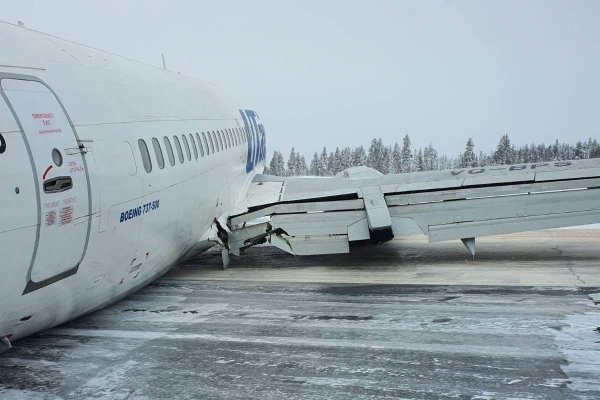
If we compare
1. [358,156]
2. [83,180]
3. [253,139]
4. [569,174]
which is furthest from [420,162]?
[83,180]

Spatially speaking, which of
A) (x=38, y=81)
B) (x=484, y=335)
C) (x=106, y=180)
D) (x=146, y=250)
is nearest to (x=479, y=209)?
(x=484, y=335)

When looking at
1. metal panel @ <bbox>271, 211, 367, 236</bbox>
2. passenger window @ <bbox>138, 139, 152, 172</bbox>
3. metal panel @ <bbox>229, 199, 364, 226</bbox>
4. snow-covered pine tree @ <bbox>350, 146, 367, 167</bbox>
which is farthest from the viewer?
snow-covered pine tree @ <bbox>350, 146, 367, 167</bbox>

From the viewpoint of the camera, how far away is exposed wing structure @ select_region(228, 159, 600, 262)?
11.4 meters

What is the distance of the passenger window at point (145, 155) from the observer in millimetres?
8297

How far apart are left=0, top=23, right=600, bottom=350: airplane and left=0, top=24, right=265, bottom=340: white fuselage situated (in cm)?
2

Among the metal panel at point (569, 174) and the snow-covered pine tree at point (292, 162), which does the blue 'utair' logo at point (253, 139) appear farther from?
the snow-covered pine tree at point (292, 162)

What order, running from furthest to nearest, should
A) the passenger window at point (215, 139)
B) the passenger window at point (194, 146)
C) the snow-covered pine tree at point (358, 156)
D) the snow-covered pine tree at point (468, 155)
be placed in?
the snow-covered pine tree at point (358, 156)
the snow-covered pine tree at point (468, 155)
the passenger window at point (215, 139)
the passenger window at point (194, 146)

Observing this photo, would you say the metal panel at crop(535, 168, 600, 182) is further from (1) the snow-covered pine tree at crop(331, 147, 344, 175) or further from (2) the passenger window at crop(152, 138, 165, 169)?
(1) the snow-covered pine tree at crop(331, 147, 344, 175)

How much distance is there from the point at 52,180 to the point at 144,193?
1.86m

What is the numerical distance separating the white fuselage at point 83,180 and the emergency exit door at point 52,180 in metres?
0.01

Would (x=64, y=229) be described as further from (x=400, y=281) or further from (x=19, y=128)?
(x=400, y=281)

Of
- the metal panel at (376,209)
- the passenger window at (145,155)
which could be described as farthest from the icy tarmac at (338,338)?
the passenger window at (145,155)

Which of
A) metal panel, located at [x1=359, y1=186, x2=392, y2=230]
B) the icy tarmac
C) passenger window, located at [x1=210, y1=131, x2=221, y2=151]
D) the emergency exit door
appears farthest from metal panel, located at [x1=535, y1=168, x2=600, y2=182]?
the emergency exit door

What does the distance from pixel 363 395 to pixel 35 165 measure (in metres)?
A: 4.08
